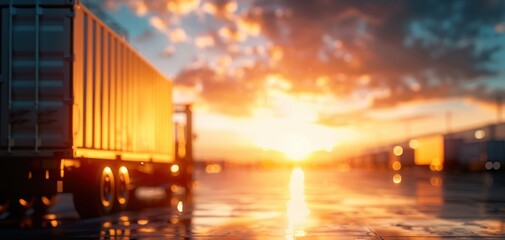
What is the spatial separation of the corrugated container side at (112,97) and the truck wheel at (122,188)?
425mm

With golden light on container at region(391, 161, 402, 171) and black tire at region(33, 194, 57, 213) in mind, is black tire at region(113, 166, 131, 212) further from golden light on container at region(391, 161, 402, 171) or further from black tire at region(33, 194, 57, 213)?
golden light on container at region(391, 161, 402, 171)

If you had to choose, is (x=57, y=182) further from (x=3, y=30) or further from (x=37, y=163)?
(x=3, y=30)

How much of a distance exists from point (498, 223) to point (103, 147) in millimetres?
8503

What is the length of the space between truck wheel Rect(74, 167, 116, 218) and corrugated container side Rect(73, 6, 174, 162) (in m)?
0.54

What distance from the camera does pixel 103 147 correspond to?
55.8ft

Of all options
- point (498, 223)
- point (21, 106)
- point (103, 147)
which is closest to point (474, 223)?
point (498, 223)

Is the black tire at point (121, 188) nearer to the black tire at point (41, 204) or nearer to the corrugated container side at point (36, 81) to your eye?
the black tire at point (41, 204)

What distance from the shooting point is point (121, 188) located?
62.6ft

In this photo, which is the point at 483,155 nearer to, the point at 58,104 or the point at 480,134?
the point at 480,134

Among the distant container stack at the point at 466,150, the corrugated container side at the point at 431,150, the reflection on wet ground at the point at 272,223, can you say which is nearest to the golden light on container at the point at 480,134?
the distant container stack at the point at 466,150

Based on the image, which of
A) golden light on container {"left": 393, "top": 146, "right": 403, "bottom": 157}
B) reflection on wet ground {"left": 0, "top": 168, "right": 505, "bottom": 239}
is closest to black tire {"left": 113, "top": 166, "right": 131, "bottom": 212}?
reflection on wet ground {"left": 0, "top": 168, "right": 505, "bottom": 239}

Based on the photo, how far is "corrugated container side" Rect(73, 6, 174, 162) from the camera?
15422 mm

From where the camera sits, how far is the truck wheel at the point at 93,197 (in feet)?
54.2

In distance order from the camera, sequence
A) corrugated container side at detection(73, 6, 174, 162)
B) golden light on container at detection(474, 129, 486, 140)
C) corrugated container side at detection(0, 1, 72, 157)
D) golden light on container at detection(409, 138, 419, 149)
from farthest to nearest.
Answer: golden light on container at detection(409, 138, 419, 149), golden light on container at detection(474, 129, 486, 140), corrugated container side at detection(73, 6, 174, 162), corrugated container side at detection(0, 1, 72, 157)
